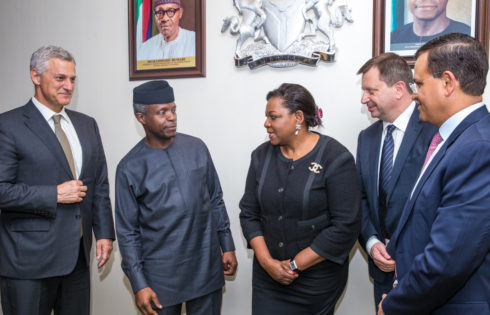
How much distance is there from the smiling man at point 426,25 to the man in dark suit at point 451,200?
1.08 metres

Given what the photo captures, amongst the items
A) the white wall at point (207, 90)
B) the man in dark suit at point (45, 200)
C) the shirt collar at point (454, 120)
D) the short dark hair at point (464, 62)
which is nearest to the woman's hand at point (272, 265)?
the white wall at point (207, 90)

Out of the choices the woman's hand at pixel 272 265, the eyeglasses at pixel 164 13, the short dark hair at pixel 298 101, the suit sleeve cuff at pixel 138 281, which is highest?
the eyeglasses at pixel 164 13

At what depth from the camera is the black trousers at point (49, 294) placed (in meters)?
1.88

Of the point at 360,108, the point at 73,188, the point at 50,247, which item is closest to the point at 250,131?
the point at 360,108

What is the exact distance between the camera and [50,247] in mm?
1898

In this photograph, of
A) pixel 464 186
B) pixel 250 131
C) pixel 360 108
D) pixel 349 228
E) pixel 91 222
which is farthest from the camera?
pixel 250 131

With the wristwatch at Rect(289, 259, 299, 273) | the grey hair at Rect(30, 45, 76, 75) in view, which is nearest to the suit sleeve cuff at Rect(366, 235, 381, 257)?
the wristwatch at Rect(289, 259, 299, 273)

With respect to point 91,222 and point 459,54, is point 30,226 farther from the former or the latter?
point 459,54

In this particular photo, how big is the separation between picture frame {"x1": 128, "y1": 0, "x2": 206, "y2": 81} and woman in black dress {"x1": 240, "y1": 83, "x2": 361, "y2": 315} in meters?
Answer: 0.88

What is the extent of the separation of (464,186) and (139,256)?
142cm

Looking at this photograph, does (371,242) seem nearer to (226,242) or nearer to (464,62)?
(226,242)

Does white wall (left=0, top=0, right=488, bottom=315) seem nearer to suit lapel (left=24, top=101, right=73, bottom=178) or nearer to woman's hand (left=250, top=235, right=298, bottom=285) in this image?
woman's hand (left=250, top=235, right=298, bottom=285)

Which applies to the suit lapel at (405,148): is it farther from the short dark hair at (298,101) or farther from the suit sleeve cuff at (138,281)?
the suit sleeve cuff at (138,281)

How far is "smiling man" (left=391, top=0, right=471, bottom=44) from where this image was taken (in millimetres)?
2129
